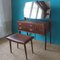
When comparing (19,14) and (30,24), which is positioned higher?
(19,14)

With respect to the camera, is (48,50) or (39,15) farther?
(39,15)

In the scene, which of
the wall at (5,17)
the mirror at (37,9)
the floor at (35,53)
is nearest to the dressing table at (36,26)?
the mirror at (37,9)

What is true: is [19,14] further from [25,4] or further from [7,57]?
[7,57]

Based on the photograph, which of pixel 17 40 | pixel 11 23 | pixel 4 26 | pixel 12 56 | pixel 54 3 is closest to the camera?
pixel 17 40

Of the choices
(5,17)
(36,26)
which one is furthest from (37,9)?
(5,17)

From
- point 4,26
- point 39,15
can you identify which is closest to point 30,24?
point 39,15

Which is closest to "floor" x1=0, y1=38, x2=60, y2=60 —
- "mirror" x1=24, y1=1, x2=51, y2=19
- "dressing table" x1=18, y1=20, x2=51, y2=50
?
"dressing table" x1=18, y1=20, x2=51, y2=50

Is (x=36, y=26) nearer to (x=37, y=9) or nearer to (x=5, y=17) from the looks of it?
(x=37, y=9)

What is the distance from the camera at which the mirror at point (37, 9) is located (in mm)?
2965

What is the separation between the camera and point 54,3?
2.92 metres

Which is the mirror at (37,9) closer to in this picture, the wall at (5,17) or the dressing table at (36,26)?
the dressing table at (36,26)

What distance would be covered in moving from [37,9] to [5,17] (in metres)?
1.17

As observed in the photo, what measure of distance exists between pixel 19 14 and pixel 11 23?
0.47m

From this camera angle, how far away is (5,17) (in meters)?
3.62
